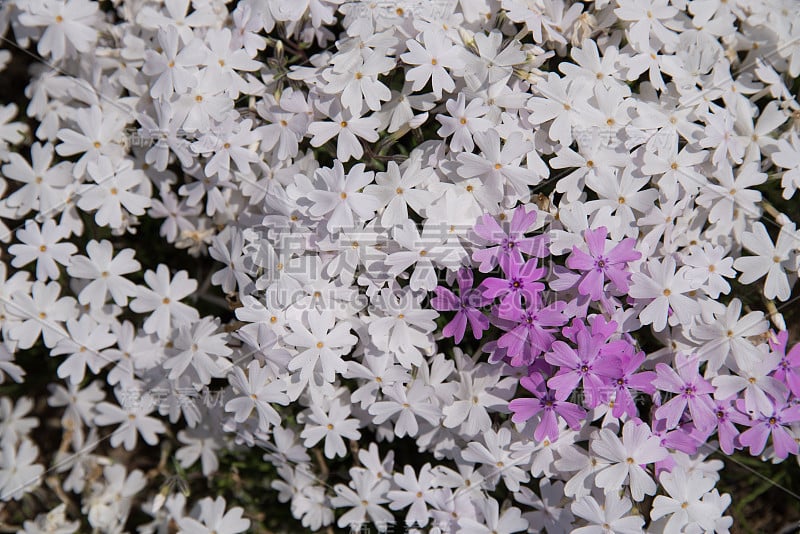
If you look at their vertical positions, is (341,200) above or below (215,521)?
above

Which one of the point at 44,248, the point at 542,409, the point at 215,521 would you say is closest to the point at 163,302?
the point at 44,248

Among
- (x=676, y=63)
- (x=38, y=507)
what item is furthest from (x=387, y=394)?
(x=38, y=507)

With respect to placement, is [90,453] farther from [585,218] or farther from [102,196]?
[585,218]

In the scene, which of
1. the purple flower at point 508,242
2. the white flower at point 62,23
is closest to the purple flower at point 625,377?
the purple flower at point 508,242

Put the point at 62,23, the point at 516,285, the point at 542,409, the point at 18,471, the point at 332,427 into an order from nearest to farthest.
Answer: the point at 516,285
the point at 542,409
the point at 332,427
the point at 62,23
the point at 18,471

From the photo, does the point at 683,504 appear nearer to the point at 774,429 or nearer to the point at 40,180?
the point at 774,429

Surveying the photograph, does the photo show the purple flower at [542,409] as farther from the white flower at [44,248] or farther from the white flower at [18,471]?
the white flower at [18,471]
